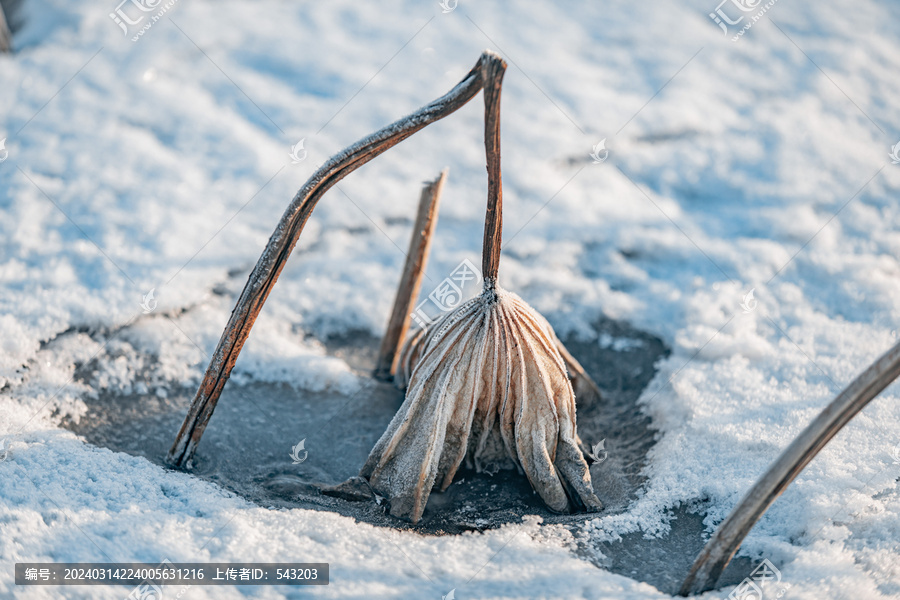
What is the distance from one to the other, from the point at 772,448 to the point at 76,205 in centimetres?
441

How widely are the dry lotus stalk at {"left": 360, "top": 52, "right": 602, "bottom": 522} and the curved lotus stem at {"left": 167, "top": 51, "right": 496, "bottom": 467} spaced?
0.52m

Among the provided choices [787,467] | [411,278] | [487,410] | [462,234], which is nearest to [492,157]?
[487,410]

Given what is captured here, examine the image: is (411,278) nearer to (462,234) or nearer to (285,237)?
(285,237)

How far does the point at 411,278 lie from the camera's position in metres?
3.79

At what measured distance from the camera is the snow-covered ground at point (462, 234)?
104 inches

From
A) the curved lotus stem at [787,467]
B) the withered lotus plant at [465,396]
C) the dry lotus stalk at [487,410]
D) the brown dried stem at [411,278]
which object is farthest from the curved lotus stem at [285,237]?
the curved lotus stem at [787,467]

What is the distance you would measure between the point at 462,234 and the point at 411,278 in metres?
1.36

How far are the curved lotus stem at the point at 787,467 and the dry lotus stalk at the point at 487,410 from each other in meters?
0.62

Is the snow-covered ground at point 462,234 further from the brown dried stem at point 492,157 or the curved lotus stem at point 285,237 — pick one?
the brown dried stem at point 492,157

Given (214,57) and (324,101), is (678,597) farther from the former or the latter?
(214,57)

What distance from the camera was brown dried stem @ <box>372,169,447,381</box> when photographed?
3.65 meters

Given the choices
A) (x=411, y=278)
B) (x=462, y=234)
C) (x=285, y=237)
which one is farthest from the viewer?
(x=462, y=234)

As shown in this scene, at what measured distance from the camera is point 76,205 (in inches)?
183

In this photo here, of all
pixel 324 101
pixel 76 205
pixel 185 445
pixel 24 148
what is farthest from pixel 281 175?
pixel 185 445
